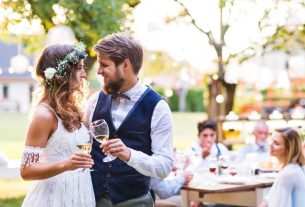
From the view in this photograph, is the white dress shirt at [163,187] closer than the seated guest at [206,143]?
Yes

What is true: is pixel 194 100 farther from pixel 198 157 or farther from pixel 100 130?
pixel 100 130

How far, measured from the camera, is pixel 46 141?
129 inches

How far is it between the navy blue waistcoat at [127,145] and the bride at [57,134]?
2.8 inches

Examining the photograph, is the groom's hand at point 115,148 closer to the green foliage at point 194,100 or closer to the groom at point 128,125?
the groom at point 128,125

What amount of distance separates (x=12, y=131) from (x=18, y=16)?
24.2m

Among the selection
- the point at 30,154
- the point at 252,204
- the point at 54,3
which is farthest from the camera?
the point at 54,3

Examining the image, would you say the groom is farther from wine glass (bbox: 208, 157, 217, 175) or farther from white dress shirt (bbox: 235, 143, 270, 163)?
white dress shirt (bbox: 235, 143, 270, 163)

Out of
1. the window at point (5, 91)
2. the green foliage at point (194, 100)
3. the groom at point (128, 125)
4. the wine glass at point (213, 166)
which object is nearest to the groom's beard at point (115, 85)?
the groom at point (128, 125)

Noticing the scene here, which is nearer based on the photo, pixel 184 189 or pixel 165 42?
pixel 184 189

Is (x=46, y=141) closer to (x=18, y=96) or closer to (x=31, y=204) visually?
(x=31, y=204)

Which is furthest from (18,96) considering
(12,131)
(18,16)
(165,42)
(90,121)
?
(90,121)

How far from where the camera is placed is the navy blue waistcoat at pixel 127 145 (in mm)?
3340

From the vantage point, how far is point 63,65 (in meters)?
3.33

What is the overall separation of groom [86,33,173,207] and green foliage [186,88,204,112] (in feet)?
148
